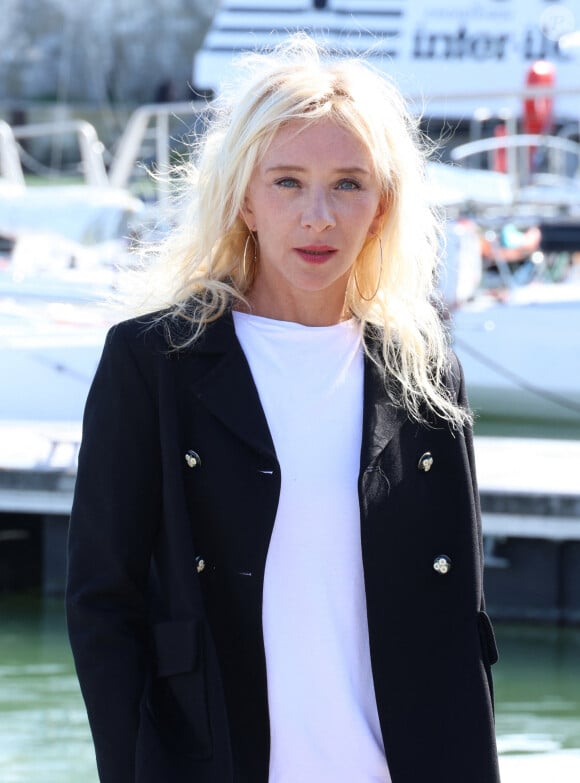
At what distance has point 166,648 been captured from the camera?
5.98 feet

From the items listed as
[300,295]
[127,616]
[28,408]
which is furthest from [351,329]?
[28,408]

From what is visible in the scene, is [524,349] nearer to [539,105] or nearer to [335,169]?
[539,105]

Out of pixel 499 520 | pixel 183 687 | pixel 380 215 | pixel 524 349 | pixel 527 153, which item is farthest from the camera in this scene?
pixel 527 153

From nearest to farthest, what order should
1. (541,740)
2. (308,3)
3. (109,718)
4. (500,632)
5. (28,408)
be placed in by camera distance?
(109,718), (541,740), (500,632), (28,408), (308,3)

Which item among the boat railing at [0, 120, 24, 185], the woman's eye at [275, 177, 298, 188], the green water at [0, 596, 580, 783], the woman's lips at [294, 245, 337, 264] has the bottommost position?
the green water at [0, 596, 580, 783]

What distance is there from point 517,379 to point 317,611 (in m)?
8.36

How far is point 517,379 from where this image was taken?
32.9 ft

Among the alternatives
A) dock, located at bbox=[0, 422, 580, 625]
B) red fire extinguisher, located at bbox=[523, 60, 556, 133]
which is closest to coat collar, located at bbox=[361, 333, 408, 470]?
dock, located at bbox=[0, 422, 580, 625]

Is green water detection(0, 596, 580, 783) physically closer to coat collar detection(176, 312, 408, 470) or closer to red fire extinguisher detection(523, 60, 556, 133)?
coat collar detection(176, 312, 408, 470)

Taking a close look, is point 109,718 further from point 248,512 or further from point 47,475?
point 47,475

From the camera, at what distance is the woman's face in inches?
74.2

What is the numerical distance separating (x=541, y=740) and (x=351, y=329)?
10.9 ft

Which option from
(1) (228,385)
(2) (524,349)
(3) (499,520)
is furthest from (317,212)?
(2) (524,349)

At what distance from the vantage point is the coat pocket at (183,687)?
1.80m
